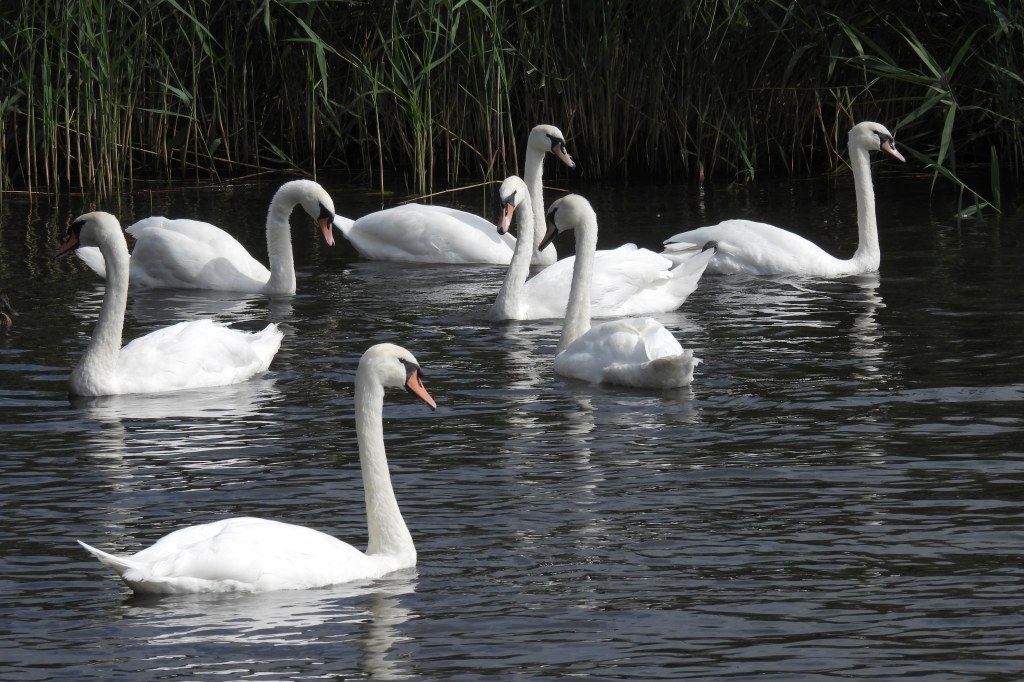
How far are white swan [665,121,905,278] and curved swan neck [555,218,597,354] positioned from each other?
2.59 m

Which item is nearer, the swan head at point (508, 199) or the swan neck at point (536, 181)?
the swan head at point (508, 199)

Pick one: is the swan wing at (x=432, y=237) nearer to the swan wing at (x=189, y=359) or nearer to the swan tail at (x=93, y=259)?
the swan tail at (x=93, y=259)

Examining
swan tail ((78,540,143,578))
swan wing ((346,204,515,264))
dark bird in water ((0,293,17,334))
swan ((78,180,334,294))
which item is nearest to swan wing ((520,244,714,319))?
swan ((78,180,334,294))

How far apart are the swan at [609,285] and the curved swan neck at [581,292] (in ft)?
3.56

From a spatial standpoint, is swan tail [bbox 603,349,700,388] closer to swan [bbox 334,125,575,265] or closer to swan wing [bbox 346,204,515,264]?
swan [bbox 334,125,575,265]

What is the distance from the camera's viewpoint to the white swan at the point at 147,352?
9562 millimetres

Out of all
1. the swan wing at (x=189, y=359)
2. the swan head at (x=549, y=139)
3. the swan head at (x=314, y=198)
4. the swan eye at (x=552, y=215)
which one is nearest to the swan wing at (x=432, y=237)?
the swan head at (x=549, y=139)

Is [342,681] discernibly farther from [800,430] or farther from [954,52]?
[954,52]

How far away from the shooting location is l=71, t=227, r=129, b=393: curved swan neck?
952cm

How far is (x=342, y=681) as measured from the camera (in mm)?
5203

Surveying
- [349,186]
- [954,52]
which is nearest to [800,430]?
[954,52]

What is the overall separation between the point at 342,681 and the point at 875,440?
3.59 m

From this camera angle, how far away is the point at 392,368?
6.35 metres

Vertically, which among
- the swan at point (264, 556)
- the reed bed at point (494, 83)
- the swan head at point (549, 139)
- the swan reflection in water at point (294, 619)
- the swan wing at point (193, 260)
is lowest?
the swan reflection in water at point (294, 619)
